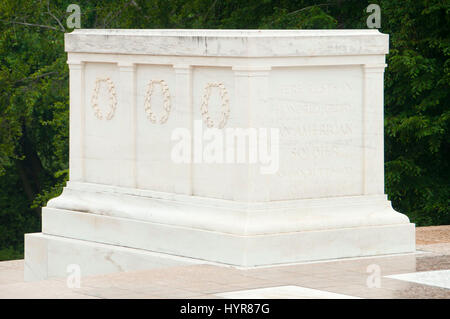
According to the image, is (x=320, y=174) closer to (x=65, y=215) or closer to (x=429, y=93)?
(x=65, y=215)

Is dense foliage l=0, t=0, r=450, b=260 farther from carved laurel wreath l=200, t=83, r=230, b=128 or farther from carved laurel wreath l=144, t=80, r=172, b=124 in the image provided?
carved laurel wreath l=200, t=83, r=230, b=128

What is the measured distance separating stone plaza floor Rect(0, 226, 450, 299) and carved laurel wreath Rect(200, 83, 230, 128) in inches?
61.3

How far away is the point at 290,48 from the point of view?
1220 cm

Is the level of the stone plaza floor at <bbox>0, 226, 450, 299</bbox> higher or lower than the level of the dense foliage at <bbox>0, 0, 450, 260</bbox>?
lower

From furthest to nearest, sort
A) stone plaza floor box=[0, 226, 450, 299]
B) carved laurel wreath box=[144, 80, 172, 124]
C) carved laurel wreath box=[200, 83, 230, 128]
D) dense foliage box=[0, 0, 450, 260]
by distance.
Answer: dense foliage box=[0, 0, 450, 260], carved laurel wreath box=[144, 80, 172, 124], carved laurel wreath box=[200, 83, 230, 128], stone plaza floor box=[0, 226, 450, 299]

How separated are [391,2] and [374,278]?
11717 mm

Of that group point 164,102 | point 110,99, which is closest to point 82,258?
point 110,99

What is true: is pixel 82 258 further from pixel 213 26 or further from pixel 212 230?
pixel 213 26

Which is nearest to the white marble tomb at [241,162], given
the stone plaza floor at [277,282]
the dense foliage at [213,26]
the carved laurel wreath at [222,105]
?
the carved laurel wreath at [222,105]

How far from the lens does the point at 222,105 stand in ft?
40.4

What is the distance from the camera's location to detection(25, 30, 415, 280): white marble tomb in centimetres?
1208

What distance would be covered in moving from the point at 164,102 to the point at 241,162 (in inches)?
56.0

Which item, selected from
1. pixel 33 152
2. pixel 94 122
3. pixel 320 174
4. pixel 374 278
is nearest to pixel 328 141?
pixel 320 174

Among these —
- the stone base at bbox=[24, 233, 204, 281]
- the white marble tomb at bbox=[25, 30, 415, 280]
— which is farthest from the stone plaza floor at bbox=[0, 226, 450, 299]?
the stone base at bbox=[24, 233, 204, 281]
